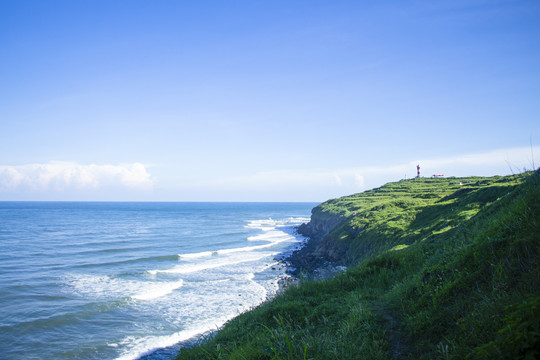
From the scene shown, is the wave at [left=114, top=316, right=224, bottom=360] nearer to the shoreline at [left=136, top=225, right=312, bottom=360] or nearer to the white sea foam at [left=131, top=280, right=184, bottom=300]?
the shoreline at [left=136, top=225, right=312, bottom=360]

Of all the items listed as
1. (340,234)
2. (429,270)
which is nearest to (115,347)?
(429,270)

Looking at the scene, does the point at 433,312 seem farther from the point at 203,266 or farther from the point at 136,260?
the point at 136,260

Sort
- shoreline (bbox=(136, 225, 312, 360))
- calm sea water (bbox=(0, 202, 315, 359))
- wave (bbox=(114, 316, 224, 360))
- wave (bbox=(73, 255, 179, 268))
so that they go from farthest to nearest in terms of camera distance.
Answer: wave (bbox=(73, 255, 179, 268)), calm sea water (bbox=(0, 202, 315, 359)), wave (bbox=(114, 316, 224, 360)), shoreline (bbox=(136, 225, 312, 360))

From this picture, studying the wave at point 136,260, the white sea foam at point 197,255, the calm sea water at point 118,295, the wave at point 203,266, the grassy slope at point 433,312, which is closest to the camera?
the grassy slope at point 433,312

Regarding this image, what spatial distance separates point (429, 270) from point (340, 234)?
80.5 feet

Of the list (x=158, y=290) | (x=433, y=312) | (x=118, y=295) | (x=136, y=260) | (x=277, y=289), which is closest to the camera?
(x=433, y=312)

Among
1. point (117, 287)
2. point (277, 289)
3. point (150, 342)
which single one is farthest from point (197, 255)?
point (150, 342)

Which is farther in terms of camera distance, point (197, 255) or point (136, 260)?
point (197, 255)

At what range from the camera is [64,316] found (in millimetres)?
17297

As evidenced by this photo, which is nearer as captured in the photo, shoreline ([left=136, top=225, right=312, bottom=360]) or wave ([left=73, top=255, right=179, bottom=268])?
shoreline ([left=136, top=225, right=312, bottom=360])

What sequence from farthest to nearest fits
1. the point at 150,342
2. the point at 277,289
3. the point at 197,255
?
the point at 197,255 < the point at 277,289 < the point at 150,342

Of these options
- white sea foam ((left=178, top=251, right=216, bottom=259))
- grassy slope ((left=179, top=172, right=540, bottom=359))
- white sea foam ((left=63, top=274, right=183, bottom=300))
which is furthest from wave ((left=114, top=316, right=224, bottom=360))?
white sea foam ((left=178, top=251, right=216, bottom=259))

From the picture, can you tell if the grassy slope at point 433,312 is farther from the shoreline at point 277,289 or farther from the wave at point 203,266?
the wave at point 203,266

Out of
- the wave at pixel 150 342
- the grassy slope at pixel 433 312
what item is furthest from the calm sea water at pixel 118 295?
the grassy slope at pixel 433 312
